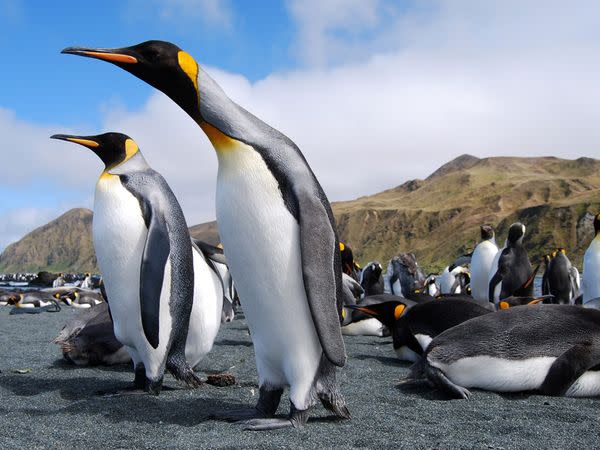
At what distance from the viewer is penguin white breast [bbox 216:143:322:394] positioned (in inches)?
129

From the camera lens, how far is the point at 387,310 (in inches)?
256

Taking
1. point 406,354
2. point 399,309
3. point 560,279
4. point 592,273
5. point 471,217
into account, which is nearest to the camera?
point 406,354

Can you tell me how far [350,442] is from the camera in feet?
9.86

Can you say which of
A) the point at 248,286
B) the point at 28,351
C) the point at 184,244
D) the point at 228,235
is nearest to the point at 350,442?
the point at 248,286

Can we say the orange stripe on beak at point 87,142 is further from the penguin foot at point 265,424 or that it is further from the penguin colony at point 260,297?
the penguin foot at point 265,424

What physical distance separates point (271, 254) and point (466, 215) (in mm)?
101560

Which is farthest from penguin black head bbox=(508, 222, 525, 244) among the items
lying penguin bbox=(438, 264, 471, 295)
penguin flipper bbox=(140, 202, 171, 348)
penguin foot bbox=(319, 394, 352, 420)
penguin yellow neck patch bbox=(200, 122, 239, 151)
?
penguin yellow neck patch bbox=(200, 122, 239, 151)

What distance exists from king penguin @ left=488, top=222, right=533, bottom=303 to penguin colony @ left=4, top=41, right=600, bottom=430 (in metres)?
5.52

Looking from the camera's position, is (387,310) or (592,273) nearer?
(387,310)

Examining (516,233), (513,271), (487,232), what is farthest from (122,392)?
(487,232)

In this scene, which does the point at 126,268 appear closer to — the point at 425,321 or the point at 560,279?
the point at 425,321

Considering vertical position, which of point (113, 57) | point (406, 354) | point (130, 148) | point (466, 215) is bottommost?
point (406, 354)

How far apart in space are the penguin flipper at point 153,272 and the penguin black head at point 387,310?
272 centimetres

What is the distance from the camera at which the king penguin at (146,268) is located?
4195 millimetres
